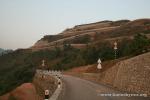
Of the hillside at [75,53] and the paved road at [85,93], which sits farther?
the hillside at [75,53]

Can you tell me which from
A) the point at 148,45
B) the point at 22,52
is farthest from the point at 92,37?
the point at 148,45

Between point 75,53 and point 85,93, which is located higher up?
point 85,93

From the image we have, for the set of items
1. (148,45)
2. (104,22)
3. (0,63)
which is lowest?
(0,63)

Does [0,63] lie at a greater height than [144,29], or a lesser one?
lesser

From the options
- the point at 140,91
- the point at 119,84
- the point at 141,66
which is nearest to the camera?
the point at 140,91

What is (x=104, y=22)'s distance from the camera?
166 m

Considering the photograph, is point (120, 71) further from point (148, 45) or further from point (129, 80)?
point (148, 45)

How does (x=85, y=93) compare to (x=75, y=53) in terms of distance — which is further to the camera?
(x=75, y=53)

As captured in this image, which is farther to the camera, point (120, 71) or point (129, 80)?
point (120, 71)

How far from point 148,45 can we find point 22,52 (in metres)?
105

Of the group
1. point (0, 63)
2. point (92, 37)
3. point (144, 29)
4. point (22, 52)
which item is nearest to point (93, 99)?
point (144, 29)

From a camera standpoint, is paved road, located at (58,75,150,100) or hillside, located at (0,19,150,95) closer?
paved road, located at (58,75,150,100)

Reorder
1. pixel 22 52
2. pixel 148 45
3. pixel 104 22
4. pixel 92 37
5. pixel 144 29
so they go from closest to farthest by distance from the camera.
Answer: pixel 148 45 → pixel 144 29 → pixel 92 37 → pixel 22 52 → pixel 104 22

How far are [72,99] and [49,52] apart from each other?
3809 inches
